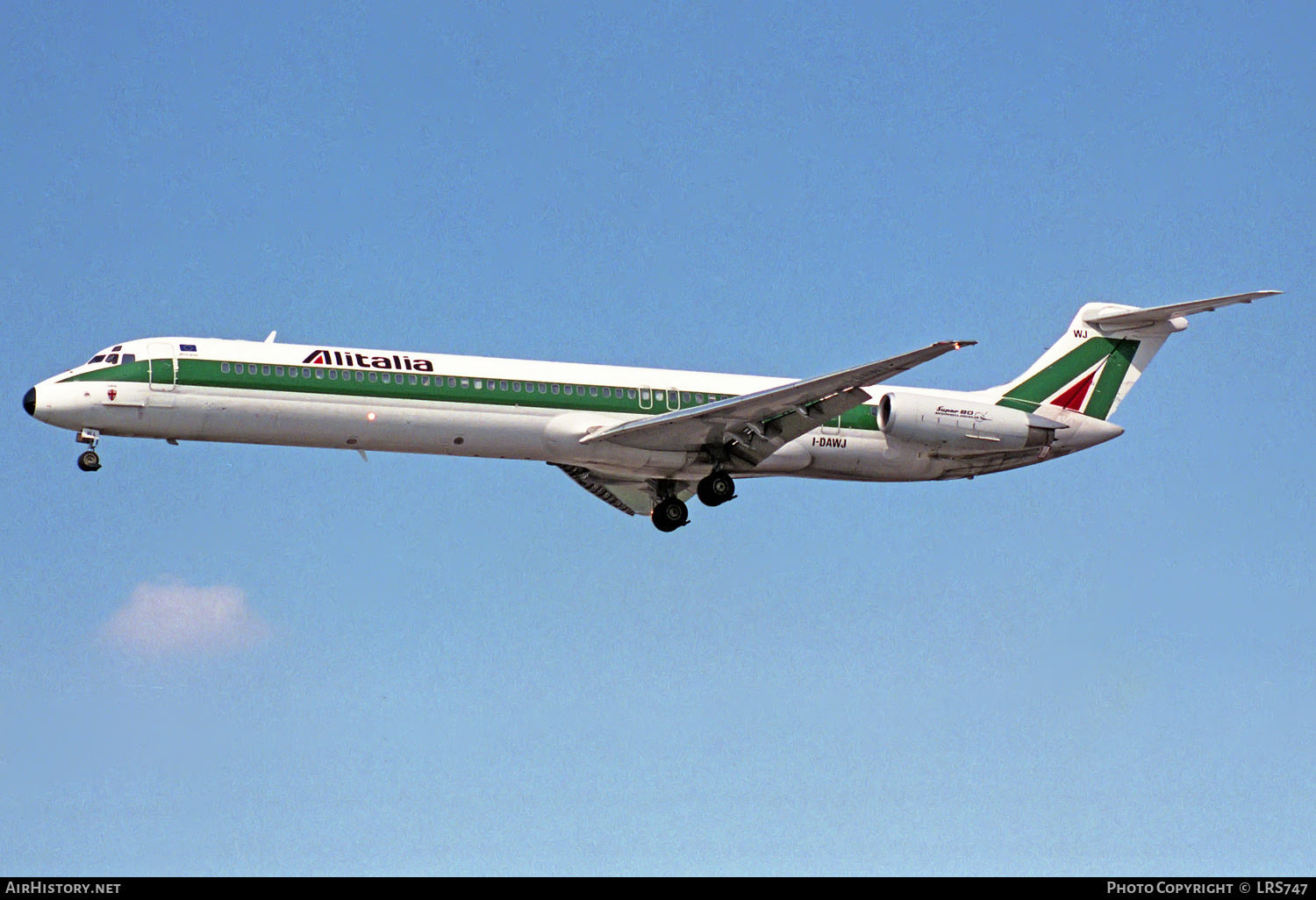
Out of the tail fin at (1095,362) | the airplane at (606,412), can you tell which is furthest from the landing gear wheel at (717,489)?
the tail fin at (1095,362)

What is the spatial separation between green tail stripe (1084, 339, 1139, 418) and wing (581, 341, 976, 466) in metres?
6.88

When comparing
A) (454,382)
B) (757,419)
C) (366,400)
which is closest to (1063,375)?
(757,419)

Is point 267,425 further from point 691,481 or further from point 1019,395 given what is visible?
point 1019,395

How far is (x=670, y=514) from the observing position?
3225cm

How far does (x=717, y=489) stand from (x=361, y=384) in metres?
7.30

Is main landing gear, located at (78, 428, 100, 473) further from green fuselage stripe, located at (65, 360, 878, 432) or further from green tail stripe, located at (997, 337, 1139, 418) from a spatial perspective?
green tail stripe, located at (997, 337, 1139, 418)

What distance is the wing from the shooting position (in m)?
28.3

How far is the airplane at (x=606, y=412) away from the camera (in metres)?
28.1

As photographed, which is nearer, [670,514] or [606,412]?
[606,412]

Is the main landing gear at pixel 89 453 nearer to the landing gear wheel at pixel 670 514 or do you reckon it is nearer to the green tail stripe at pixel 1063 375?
the landing gear wheel at pixel 670 514

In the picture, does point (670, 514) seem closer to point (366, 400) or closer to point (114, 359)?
point (366, 400)
